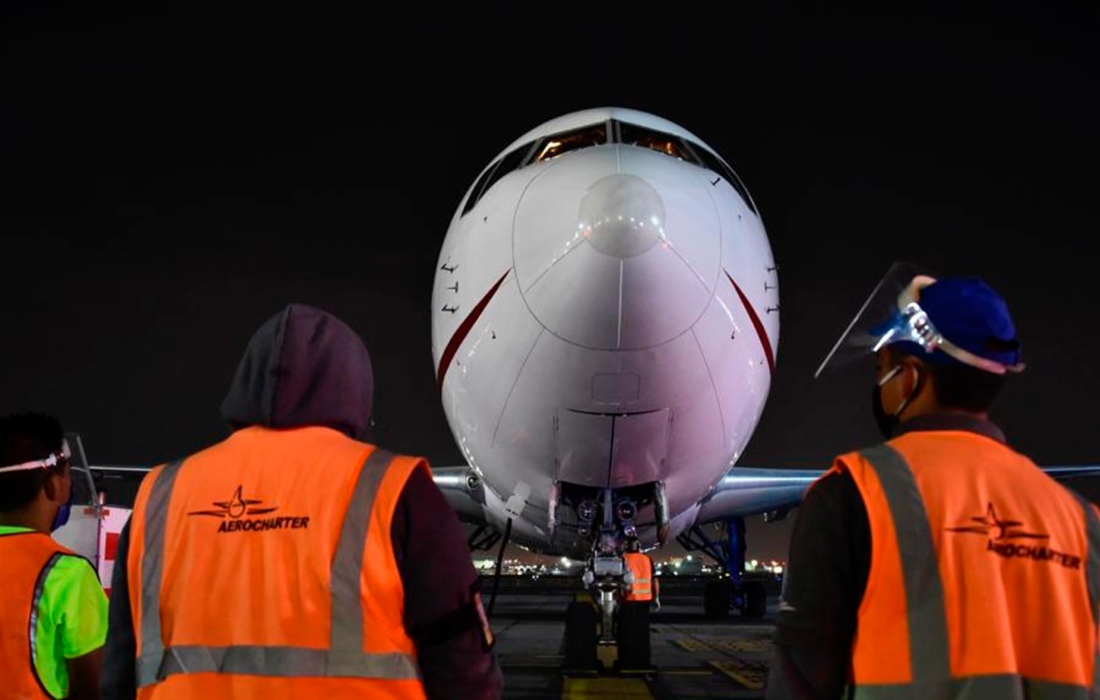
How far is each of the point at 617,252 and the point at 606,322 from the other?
0.52 m

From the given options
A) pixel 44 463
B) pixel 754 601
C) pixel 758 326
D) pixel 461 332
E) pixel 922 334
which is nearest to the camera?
pixel 922 334

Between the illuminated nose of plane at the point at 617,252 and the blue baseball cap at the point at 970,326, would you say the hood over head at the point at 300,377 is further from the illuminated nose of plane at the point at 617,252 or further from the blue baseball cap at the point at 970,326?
the illuminated nose of plane at the point at 617,252

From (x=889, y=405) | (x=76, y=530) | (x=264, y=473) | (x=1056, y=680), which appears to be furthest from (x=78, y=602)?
(x=76, y=530)

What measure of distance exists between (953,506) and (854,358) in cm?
100

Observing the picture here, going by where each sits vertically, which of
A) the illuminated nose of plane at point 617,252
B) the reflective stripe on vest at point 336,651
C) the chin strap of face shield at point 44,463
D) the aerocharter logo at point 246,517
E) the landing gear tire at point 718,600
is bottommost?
the landing gear tire at point 718,600

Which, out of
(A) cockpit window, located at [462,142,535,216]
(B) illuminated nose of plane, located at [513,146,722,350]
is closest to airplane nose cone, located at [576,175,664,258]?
→ (B) illuminated nose of plane, located at [513,146,722,350]

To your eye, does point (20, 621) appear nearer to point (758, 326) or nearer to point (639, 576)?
point (758, 326)

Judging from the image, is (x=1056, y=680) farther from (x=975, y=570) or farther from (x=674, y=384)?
(x=674, y=384)

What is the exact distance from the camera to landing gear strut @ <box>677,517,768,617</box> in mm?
18359

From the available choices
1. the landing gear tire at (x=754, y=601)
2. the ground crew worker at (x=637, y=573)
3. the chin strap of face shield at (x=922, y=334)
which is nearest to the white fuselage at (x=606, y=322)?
the ground crew worker at (x=637, y=573)

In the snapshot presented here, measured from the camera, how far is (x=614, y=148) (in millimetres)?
7316

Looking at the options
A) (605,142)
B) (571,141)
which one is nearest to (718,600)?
(571,141)

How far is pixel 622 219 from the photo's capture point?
6.48m

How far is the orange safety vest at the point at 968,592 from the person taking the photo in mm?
1986
